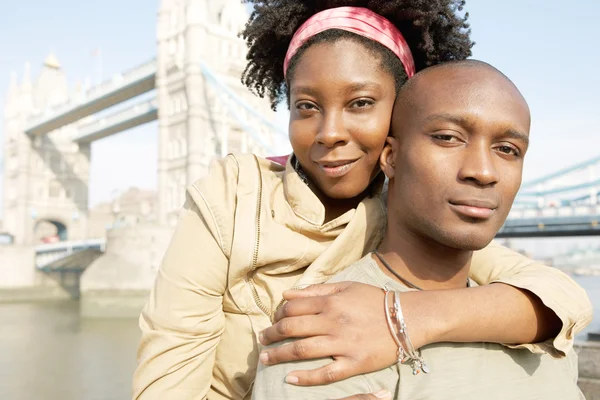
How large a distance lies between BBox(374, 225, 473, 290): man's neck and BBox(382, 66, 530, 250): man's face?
4 cm

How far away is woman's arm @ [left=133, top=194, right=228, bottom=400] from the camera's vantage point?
109 cm

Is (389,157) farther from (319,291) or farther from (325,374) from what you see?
(325,374)

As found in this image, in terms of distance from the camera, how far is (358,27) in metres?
1.18

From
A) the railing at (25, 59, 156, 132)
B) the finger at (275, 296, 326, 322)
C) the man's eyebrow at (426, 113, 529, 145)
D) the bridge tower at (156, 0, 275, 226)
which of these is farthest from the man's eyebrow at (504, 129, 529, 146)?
the railing at (25, 59, 156, 132)

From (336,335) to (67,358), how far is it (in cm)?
1093

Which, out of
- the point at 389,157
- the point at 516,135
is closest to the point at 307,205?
the point at 389,157

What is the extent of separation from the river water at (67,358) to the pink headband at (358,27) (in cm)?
784

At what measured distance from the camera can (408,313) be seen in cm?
91

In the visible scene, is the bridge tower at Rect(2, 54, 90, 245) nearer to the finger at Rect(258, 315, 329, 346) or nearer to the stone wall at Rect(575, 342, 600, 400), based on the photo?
the stone wall at Rect(575, 342, 600, 400)

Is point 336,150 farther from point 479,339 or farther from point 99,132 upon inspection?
point 99,132

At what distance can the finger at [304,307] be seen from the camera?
0.92 meters

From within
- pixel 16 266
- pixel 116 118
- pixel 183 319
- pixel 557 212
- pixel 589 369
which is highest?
pixel 116 118

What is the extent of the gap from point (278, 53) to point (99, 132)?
3134 centimetres

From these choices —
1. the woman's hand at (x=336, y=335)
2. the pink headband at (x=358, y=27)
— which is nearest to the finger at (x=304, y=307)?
the woman's hand at (x=336, y=335)
